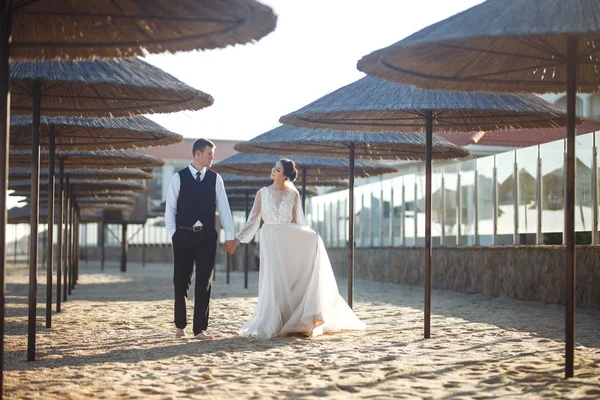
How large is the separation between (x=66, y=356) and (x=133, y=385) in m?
1.89

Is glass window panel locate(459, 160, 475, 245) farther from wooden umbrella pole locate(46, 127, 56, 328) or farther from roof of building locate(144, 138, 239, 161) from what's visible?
roof of building locate(144, 138, 239, 161)

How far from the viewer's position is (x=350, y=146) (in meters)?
11.8

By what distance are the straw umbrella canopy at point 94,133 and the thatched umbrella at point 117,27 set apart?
11.1 feet

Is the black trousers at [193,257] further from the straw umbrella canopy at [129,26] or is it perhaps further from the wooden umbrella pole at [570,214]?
the wooden umbrella pole at [570,214]

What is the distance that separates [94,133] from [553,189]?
6425mm

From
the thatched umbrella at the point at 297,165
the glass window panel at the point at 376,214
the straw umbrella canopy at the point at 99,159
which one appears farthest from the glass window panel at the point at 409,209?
the straw umbrella canopy at the point at 99,159

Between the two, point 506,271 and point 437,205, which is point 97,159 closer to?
point 506,271

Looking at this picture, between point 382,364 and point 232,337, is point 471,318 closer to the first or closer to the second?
point 232,337

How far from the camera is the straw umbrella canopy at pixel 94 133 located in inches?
397

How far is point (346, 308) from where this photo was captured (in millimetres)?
9625

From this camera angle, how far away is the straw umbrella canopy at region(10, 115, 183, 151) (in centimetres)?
1009

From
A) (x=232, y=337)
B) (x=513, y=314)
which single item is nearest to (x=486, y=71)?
(x=232, y=337)

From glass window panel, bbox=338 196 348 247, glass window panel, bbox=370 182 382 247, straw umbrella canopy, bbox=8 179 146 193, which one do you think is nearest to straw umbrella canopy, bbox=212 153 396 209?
straw umbrella canopy, bbox=8 179 146 193

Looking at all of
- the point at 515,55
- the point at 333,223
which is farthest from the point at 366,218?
the point at 515,55
